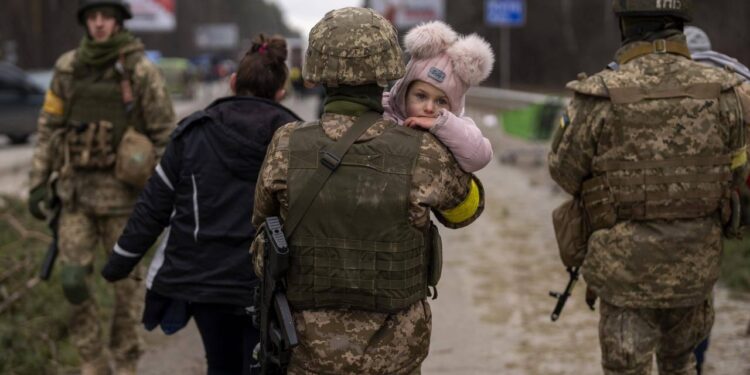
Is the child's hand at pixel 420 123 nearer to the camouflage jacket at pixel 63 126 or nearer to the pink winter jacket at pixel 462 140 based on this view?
the pink winter jacket at pixel 462 140

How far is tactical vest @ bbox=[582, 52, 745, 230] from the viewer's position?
407 cm

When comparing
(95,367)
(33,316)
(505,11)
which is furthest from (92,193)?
(505,11)

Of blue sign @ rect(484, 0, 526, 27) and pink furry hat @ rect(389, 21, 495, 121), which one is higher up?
pink furry hat @ rect(389, 21, 495, 121)

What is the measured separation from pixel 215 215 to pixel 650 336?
1821mm

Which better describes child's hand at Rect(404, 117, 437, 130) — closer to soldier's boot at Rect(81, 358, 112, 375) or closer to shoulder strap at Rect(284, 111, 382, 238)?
shoulder strap at Rect(284, 111, 382, 238)

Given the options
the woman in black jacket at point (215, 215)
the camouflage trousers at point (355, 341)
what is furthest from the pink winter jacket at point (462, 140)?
the woman in black jacket at point (215, 215)

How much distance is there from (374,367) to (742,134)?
6.24 feet

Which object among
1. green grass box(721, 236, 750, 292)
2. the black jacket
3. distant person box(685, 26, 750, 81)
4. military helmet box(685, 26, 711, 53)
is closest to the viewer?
the black jacket

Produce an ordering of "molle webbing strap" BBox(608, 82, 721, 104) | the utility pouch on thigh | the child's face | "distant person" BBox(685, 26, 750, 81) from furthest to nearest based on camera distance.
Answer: the utility pouch on thigh < "distant person" BBox(685, 26, 750, 81) < "molle webbing strap" BBox(608, 82, 721, 104) < the child's face

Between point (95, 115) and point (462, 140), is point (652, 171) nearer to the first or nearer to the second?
point (462, 140)

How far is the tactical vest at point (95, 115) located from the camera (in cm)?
537

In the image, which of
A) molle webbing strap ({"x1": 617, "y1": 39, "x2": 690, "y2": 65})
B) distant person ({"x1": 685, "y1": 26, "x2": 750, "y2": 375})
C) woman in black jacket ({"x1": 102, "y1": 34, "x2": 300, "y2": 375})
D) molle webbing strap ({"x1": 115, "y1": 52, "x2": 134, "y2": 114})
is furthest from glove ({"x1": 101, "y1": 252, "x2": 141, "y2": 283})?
distant person ({"x1": 685, "y1": 26, "x2": 750, "y2": 375})

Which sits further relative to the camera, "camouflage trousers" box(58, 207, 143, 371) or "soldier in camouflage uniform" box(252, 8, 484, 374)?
"camouflage trousers" box(58, 207, 143, 371)

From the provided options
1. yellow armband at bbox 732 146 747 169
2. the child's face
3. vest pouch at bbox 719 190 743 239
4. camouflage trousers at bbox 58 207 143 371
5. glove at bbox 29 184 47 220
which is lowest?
camouflage trousers at bbox 58 207 143 371
